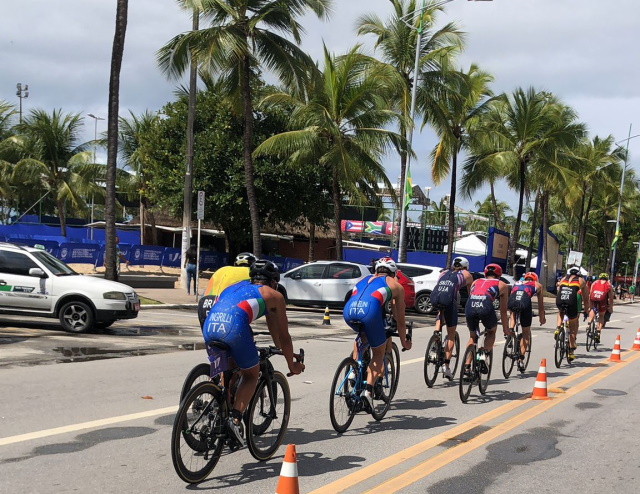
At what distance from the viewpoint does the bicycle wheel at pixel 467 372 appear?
8.91 meters

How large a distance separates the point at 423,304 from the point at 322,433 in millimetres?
17863

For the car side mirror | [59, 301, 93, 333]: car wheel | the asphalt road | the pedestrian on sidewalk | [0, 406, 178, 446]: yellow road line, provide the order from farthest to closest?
the pedestrian on sidewalk < [59, 301, 93, 333]: car wheel < the car side mirror < [0, 406, 178, 446]: yellow road line < the asphalt road

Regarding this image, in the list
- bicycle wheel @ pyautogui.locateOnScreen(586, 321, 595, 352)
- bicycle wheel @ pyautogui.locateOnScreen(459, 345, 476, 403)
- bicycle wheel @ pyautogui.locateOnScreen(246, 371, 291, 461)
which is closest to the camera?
bicycle wheel @ pyautogui.locateOnScreen(246, 371, 291, 461)

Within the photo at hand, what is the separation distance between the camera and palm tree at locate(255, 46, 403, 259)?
23656 millimetres

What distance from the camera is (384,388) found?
7730mm

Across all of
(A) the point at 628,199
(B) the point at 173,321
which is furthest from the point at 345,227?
(B) the point at 173,321

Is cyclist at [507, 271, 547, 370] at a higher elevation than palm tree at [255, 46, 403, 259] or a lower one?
lower

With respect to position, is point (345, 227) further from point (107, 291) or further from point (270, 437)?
point (270, 437)

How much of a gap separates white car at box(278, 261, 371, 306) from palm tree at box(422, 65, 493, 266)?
8.41m

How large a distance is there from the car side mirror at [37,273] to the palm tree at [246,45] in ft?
24.6

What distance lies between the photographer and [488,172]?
1330 inches

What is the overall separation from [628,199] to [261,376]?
6511 cm

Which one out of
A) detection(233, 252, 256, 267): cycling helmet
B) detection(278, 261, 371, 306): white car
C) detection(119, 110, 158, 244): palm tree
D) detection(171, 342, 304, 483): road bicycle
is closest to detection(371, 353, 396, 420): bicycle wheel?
detection(171, 342, 304, 483): road bicycle

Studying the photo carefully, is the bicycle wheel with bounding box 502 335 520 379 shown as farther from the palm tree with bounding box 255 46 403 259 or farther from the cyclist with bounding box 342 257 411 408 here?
the palm tree with bounding box 255 46 403 259
